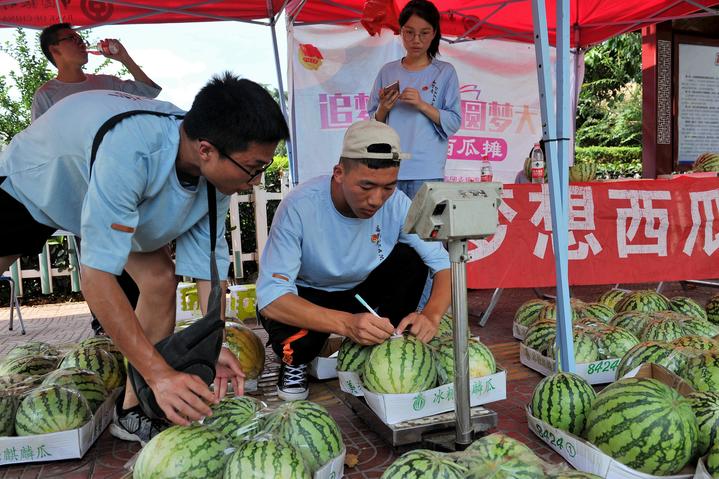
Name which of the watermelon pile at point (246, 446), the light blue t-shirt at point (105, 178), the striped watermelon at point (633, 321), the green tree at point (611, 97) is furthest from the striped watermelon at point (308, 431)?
the green tree at point (611, 97)

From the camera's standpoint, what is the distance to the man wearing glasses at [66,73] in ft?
11.9

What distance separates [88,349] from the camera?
8.79 ft

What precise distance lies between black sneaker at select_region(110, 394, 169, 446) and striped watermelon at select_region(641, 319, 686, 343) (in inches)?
101

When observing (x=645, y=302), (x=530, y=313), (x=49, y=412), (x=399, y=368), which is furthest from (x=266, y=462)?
(x=645, y=302)

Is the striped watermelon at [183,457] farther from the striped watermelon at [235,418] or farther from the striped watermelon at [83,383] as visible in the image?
the striped watermelon at [83,383]

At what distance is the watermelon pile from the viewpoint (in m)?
1.50

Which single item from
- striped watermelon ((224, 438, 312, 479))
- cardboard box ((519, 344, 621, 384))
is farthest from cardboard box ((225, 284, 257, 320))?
striped watermelon ((224, 438, 312, 479))

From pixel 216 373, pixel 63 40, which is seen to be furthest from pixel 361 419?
pixel 63 40

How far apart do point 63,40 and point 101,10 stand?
5.74 ft

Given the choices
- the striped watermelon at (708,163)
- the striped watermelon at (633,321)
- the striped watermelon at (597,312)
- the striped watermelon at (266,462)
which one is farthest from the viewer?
the striped watermelon at (708,163)

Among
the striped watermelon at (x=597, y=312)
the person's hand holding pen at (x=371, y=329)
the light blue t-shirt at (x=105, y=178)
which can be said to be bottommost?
the striped watermelon at (x=597, y=312)

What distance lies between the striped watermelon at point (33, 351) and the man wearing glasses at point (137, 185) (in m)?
0.80

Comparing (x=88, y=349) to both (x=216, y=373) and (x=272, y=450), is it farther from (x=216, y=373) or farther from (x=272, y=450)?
(x=272, y=450)

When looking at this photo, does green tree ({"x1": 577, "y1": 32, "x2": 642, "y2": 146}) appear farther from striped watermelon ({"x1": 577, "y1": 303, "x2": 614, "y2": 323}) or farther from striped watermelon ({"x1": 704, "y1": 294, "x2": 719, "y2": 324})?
striped watermelon ({"x1": 577, "y1": 303, "x2": 614, "y2": 323})
